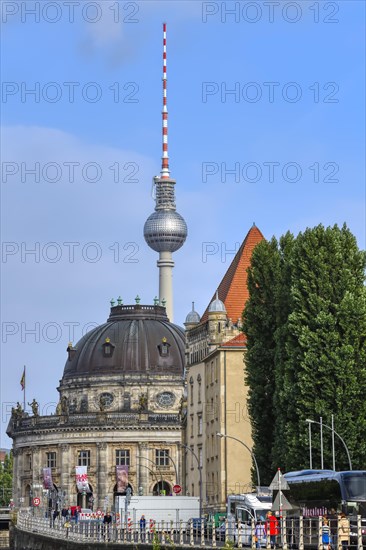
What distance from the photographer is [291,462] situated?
85.9 metres

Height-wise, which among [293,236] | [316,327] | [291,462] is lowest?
[291,462]

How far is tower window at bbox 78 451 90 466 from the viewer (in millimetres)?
193375

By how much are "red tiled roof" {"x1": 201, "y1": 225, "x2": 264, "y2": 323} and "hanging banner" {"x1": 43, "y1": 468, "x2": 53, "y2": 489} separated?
50123mm

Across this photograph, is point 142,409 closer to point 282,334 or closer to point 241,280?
point 241,280

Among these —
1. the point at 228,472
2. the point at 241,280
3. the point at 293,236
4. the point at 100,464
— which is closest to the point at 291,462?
the point at 293,236

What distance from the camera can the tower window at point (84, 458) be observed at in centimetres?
19338

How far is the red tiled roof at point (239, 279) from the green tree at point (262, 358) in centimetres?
3808

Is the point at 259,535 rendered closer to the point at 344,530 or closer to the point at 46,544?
the point at 344,530

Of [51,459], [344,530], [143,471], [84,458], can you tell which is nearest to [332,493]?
[344,530]

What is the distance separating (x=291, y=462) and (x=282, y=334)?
7184mm

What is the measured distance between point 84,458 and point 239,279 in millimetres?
63647

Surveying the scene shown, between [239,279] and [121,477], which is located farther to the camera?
[121,477]

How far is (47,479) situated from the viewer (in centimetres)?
18088

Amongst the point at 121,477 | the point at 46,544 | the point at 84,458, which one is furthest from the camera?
the point at 84,458
